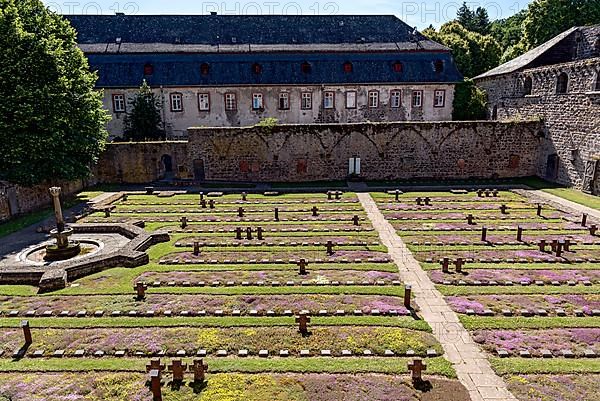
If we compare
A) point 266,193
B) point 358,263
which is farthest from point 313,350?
point 266,193

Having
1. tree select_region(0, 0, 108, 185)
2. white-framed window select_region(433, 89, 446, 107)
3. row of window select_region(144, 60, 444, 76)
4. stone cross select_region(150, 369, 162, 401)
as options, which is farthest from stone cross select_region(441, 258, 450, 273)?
white-framed window select_region(433, 89, 446, 107)

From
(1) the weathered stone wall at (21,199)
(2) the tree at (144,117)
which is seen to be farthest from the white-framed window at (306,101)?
(1) the weathered stone wall at (21,199)

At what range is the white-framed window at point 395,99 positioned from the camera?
3788 cm

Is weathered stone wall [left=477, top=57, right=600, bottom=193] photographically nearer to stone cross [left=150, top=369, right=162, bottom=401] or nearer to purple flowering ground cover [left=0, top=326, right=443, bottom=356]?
purple flowering ground cover [left=0, top=326, right=443, bottom=356]

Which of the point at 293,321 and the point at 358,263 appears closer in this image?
the point at 293,321

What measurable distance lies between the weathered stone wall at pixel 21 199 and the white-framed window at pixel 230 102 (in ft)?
48.6

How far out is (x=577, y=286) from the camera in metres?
13.4

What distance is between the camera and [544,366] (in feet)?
30.6

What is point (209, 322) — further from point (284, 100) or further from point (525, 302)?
point (284, 100)

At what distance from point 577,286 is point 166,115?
3205cm

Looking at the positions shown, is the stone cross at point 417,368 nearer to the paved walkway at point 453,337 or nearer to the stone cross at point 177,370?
the paved walkway at point 453,337

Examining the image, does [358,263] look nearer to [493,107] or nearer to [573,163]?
[573,163]

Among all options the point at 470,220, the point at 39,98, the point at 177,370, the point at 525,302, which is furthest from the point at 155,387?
the point at 39,98

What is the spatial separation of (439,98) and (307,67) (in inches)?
457
